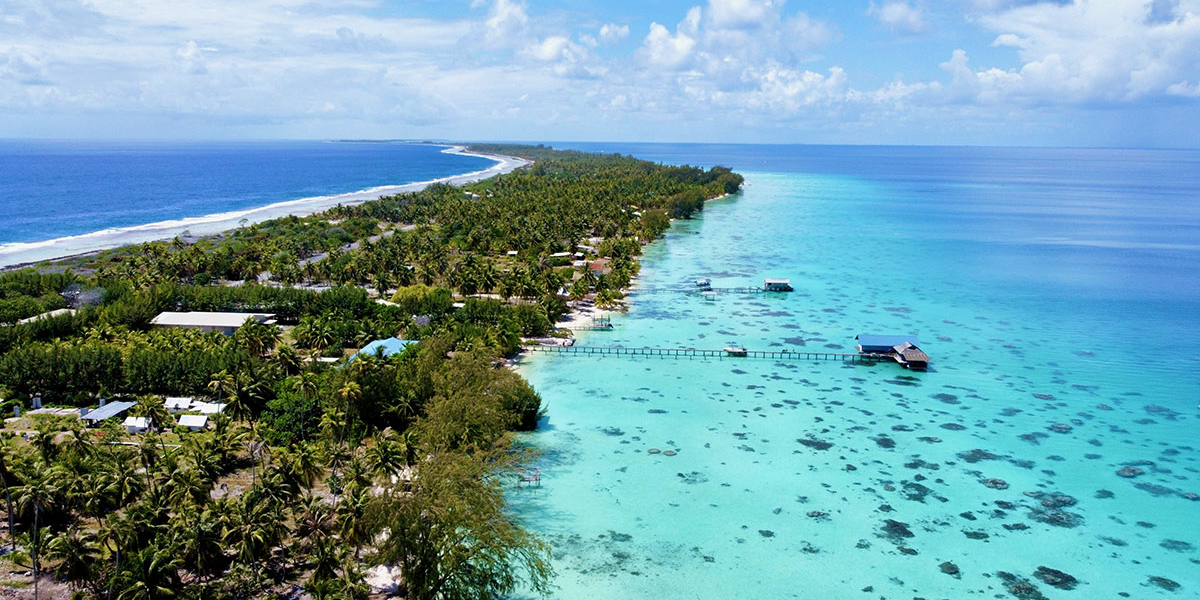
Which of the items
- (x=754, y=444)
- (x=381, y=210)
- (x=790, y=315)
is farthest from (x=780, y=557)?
(x=381, y=210)

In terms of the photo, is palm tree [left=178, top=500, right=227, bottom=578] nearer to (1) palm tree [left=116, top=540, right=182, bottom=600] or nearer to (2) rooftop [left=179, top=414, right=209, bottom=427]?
(1) palm tree [left=116, top=540, right=182, bottom=600]

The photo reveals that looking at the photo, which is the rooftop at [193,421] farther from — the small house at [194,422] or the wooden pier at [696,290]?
the wooden pier at [696,290]

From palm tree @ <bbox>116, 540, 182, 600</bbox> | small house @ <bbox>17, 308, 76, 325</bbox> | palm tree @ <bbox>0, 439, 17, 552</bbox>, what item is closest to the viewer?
palm tree @ <bbox>116, 540, 182, 600</bbox>

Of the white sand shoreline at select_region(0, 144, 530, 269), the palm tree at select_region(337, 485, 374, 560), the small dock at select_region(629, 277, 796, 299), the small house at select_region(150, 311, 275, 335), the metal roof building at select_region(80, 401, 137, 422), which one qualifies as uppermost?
the palm tree at select_region(337, 485, 374, 560)

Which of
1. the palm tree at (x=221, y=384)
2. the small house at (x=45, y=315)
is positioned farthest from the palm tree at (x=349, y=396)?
the small house at (x=45, y=315)


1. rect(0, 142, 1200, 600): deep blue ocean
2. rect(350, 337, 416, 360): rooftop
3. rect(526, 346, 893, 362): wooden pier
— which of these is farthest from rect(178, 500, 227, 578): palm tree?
rect(526, 346, 893, 362): wooden pier

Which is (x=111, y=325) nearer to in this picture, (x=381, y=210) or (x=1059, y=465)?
(x=1059, y=465)
